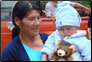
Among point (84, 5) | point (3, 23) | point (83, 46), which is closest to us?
point (83, 46)

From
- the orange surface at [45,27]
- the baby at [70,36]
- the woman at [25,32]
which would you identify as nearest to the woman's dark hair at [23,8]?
the woman at [25,32]

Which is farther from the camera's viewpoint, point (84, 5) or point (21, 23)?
point (84, 5)

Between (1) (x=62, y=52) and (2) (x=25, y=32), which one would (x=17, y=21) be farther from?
(1) (x=62, y=52)

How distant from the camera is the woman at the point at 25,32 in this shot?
45.6 inches

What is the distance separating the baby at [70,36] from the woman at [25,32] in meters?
0.07

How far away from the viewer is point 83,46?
1147 mm

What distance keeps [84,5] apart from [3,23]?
986mm

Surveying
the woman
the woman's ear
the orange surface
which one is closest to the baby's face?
the woman

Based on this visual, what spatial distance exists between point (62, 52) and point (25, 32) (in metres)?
0.24

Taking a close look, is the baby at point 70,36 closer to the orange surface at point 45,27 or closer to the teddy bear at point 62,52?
the teddy bear at point 62,52

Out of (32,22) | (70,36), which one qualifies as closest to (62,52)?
(70,36)

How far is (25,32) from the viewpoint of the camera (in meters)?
1.21

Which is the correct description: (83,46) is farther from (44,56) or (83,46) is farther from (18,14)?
(18,14)

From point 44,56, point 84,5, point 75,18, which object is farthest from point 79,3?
point 44,56
